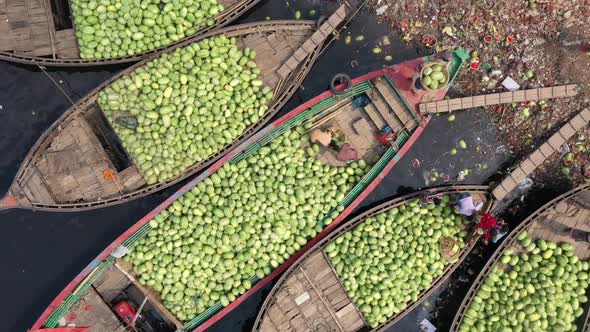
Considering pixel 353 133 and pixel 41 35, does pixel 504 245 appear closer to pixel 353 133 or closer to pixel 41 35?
pixel 353 133

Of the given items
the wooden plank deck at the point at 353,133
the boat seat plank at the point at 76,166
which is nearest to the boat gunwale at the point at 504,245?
the wooden plank deck at the point at 353,133

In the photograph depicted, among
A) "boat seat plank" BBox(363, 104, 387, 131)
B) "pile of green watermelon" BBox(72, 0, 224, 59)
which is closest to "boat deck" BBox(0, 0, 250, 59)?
"pile of green watermelon" BBox(72, 0, 224, 59)

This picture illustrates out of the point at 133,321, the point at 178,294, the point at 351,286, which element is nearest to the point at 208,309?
the point at 178,294

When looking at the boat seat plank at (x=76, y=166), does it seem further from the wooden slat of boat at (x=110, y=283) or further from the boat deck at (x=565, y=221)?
the boat deck at (x=565, y=221)

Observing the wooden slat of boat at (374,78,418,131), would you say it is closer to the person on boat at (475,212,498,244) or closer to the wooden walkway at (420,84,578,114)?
the wooden walkway at (420,84,578,114)

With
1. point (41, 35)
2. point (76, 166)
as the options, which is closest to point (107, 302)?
point (76, 166)

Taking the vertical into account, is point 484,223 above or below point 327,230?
below
